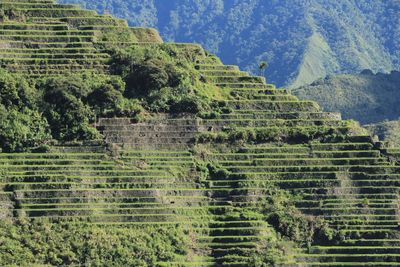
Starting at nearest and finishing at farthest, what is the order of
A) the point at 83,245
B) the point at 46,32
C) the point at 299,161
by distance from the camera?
the point at 83,245, the point at 299,161, the point at 46,32

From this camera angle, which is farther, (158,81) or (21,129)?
(158,81)

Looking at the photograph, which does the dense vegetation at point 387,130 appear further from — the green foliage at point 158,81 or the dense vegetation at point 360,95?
the green foliage at point 158,81

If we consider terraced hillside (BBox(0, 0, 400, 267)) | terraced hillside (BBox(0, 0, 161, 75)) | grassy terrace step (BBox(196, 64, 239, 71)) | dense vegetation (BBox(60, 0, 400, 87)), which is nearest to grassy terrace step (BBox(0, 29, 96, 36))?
terraced hillside (BBox(0, 0, 161, 75))

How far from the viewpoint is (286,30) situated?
529 feet

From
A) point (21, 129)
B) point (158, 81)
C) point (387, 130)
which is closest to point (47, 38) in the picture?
point (158, 81)

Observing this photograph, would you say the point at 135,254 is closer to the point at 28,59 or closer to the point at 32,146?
the point at 32,146

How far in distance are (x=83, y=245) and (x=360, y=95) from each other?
65096 millimetres

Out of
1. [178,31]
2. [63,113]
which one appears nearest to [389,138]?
[63,113]

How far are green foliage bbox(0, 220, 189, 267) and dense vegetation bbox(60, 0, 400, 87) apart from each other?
7726 cm

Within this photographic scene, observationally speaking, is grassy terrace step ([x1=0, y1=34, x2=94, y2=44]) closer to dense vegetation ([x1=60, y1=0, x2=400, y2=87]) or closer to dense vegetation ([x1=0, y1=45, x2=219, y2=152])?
dense vegetation ([x1=0, y1=45, x2=219, y2=152])

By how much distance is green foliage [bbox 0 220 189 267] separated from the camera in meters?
69.3

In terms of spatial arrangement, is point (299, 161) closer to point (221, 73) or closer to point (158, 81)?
point (221, 73)

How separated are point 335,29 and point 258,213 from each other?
90.2 meters

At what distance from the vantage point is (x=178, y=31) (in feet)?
560
